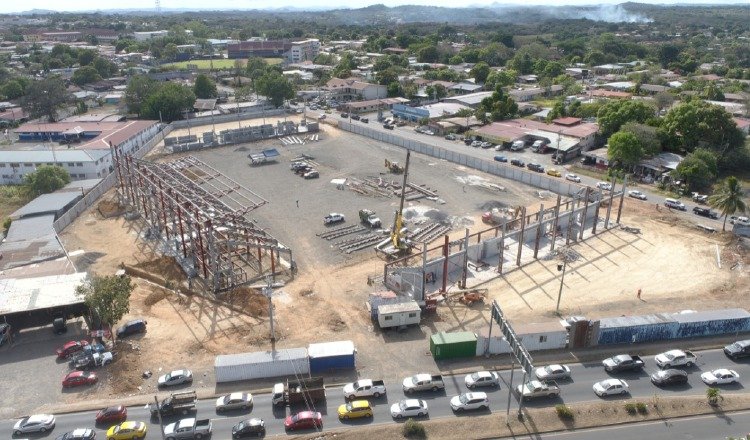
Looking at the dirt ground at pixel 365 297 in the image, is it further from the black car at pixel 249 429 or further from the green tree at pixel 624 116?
the green tree at pixel 624 116

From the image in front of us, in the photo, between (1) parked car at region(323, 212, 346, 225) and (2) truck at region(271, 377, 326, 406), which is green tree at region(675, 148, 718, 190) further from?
(2) truck at region(271, 377, 326, 406)

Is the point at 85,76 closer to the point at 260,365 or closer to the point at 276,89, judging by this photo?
the point at 276,89

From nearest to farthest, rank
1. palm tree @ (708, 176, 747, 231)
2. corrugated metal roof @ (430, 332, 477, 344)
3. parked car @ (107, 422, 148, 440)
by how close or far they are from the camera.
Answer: parked car @ (107, 422, 148, 440)
corrugated metal roof @ (430, 332, 477, 344)
palm tree @ (708, 176, 747, 231)

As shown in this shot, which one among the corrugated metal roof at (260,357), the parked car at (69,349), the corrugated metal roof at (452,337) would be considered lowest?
the parked car at (69,349)

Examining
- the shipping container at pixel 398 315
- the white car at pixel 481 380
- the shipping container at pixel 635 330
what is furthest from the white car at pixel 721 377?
the shipping container at pixel 398 315

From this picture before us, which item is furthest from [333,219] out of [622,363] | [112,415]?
[622,363]

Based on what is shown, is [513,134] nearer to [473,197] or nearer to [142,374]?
[473,197]

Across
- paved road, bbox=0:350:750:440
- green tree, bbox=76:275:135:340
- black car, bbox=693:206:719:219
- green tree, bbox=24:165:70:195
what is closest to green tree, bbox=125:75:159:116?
green tree, bbox=24:165:70:195
